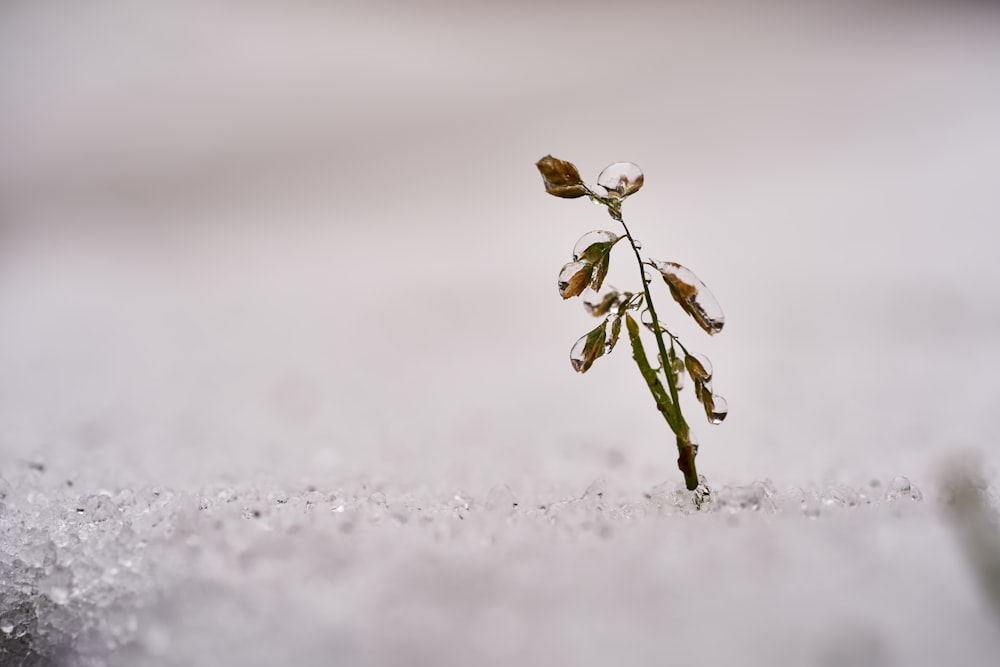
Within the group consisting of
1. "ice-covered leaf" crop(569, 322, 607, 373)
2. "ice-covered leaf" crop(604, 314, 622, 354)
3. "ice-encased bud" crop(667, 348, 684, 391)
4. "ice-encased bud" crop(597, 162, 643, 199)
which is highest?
"ice-encased bud" crop(597, 162, 643, 199)

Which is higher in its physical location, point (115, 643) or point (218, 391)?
point (218, 391)

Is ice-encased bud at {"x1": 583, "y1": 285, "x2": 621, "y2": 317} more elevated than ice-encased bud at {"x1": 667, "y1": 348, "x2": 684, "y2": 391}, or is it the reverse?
ice-encased bud at {"x1": 583, "y1": 285, "x2": 621, "y2": 317}

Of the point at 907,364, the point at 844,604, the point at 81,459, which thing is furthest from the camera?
the point at 907,364

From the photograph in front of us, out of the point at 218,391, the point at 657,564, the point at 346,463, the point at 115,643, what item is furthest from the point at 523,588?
the point at 218,391

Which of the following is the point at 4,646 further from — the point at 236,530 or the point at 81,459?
the point at 81,459
